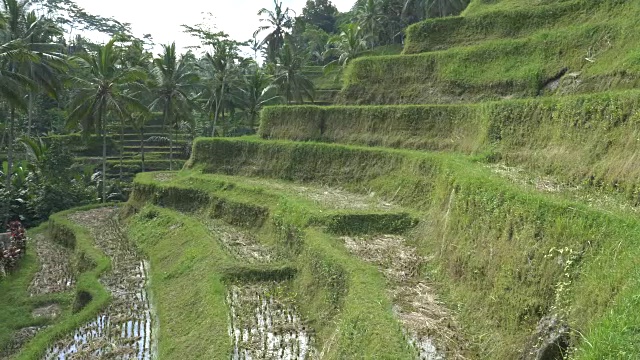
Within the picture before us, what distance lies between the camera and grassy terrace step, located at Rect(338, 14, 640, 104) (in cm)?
1113

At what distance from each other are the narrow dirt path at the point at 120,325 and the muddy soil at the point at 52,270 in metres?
1.29

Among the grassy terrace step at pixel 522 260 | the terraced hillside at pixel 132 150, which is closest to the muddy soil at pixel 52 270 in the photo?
the grassy terrace step at pixel 522 260

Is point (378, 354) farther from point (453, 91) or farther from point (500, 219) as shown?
point (453, 91)

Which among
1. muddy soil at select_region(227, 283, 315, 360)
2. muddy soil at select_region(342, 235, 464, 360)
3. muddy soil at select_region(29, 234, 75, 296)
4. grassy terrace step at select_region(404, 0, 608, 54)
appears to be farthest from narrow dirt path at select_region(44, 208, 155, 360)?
grassy terrace step at select_region(404, 0, 608, 54)

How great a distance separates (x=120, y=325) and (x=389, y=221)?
5.47 m

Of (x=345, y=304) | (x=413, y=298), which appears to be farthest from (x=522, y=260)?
(x=345, y=304)

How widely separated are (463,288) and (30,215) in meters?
22.3

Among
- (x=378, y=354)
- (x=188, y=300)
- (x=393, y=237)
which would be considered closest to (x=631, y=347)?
(x=378, y=354)

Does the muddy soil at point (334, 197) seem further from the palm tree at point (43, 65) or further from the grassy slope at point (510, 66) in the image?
the palm tree at point (43, 65)

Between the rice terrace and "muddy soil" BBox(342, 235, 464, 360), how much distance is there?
4 centimetres

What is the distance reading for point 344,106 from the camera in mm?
16719

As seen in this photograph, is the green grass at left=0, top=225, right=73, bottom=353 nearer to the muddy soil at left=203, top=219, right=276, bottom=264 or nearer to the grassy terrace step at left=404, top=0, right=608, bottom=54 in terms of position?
the muddy soil at left=203, top=219, right=276, bottom=264

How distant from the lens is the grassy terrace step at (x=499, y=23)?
13766 mm

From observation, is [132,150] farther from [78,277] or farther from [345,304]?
[345,304]
